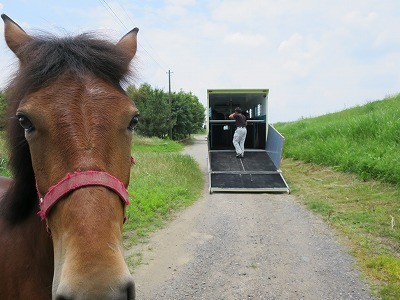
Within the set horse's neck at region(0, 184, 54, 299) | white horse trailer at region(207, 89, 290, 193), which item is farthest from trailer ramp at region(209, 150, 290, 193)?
horse's neck at region(0, 184, 54, 299)

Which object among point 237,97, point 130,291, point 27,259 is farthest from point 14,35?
point 237,97

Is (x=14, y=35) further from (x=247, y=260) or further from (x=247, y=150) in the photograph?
(x=247, y=150)

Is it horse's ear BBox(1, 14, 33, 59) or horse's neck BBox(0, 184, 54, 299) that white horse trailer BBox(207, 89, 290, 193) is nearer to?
horse's neck BBox(0, 184, 54, 299)

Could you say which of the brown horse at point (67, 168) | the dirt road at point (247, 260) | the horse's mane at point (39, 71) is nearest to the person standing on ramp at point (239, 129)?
the dirt road at point (247, 260)

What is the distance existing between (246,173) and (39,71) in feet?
28.4

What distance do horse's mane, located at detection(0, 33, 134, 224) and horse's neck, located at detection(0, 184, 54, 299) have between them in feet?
0.36

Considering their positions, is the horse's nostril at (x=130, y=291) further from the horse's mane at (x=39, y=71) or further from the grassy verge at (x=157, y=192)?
the grassy verge at (x=157, y=192)

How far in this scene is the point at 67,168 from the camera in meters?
1.53

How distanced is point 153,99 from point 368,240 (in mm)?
25135

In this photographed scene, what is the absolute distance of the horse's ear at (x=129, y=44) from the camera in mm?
2145

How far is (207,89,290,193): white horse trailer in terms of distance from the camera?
9.37 metres

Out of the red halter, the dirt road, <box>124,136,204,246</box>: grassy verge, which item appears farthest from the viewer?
<box>124,136,204,246</box>: grassy verge

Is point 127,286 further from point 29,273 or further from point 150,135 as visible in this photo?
point 150,135

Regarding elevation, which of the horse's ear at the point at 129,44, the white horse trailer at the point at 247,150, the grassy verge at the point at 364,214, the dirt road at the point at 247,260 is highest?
the horse's ear at the point at 129,44
